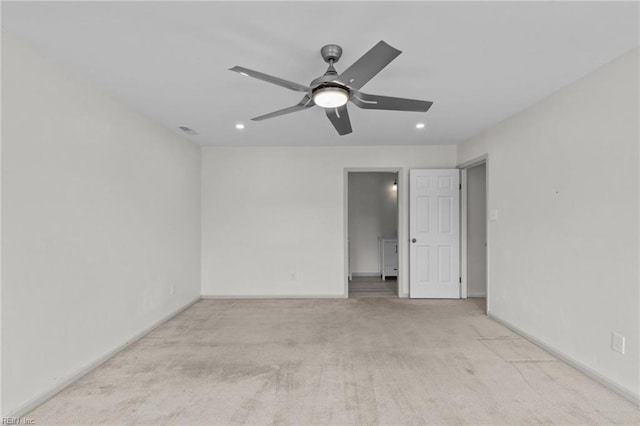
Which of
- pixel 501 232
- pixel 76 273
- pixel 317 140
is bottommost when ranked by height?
pixel 76 273

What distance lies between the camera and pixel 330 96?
1863mm

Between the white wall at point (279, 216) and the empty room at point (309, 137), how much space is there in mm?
696

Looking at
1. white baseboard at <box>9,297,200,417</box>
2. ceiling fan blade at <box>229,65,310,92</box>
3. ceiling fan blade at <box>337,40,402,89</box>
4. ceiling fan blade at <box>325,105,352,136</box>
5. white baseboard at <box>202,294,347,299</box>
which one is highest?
ceiling fan blade at <box>337,40,402,89</box>

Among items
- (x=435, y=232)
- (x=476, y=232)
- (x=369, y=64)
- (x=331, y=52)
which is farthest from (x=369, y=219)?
(x=369, y=64)

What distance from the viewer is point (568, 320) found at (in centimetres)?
257

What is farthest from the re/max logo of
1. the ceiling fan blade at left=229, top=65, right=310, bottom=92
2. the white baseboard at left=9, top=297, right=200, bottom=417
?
the ceiling fan blade at left=229, top=65, right=310, bottom=92

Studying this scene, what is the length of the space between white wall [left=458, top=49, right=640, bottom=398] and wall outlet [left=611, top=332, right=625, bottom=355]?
37 mm

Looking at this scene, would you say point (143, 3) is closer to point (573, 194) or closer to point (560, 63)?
point (560, 63)

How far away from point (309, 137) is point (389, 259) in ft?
10.9

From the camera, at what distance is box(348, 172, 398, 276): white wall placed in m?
6.62

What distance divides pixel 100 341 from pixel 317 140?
3365 millimetres

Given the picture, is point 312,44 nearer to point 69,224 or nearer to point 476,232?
point 69,224

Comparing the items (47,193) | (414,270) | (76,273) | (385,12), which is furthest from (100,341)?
(414,270)

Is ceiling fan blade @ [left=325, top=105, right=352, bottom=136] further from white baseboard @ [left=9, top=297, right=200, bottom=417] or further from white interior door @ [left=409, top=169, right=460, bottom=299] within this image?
white baseboard @ [left=9, top=297, right=200, bottom=417]
